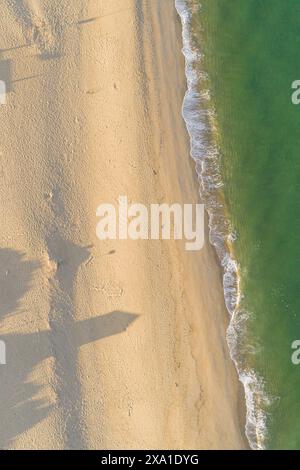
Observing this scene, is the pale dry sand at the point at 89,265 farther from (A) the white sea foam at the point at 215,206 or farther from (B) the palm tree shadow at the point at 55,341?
(A) the white sea foam at the point at 215,206

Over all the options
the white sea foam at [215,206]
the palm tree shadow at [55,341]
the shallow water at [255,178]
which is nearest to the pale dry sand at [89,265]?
the palm tree shadow at [55,341]

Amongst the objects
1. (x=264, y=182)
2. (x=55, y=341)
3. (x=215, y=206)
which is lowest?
(x=55, y=341)

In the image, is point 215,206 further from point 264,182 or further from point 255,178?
point 264,182

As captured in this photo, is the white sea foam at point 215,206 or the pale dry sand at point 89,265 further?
the white sea foam at point 215,206

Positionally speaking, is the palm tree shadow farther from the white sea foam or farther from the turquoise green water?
the turquoise green water

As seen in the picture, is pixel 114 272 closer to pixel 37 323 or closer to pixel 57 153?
pixel 37 323

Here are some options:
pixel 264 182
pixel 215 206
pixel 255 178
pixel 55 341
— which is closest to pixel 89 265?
pixel 55 341

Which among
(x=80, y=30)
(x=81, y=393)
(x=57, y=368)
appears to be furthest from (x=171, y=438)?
(x=80, y=30)
